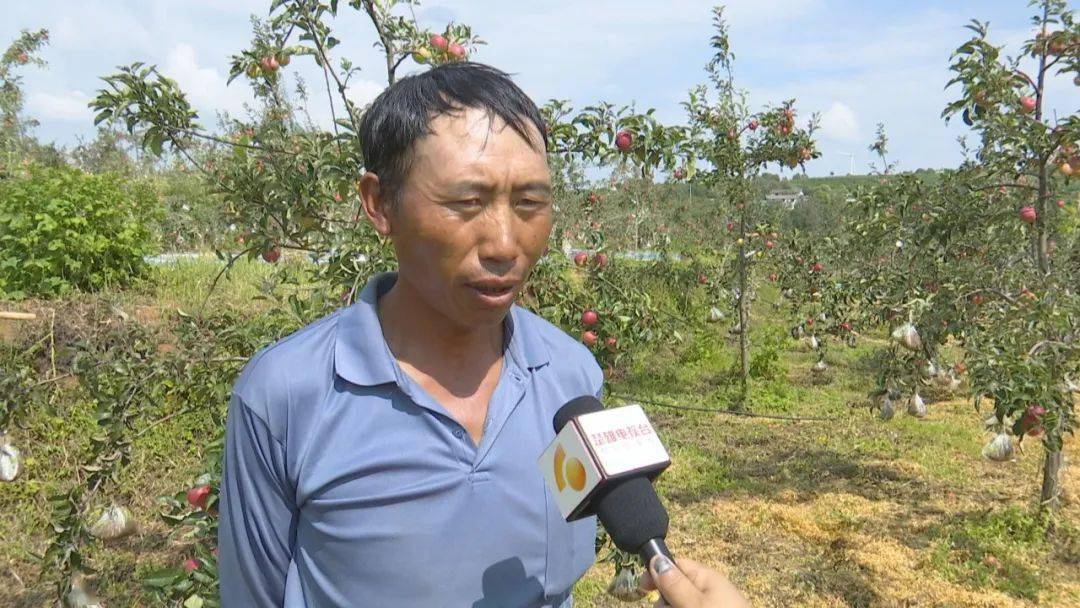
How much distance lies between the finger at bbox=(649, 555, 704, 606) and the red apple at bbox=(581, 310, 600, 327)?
1.83m

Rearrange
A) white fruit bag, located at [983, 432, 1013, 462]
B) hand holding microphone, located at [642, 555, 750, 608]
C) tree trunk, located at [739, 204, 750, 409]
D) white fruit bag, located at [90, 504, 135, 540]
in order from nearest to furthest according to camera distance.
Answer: hand holding microphone, located at [642, 555, 750, 608] → white fruit bag, located at [90, 504, 135, 540] → white fruit bag, located at [983, 432, 1013, 462] → tree trunk, located at [739, 204, 750, 409]

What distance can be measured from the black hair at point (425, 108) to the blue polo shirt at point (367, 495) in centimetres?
25

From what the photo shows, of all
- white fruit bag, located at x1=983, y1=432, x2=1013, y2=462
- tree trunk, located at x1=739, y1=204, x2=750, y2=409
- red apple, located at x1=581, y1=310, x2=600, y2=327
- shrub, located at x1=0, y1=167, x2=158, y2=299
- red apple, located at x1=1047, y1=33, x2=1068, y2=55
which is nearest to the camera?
red apple, located at x1=581, y1=310, x2=600, y2=327

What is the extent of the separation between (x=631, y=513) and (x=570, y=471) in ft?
0.30

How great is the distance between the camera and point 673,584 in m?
0.86

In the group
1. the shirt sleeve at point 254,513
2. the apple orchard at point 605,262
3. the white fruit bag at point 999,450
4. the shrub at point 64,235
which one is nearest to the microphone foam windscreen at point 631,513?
the shirt sleeve at point 254,513

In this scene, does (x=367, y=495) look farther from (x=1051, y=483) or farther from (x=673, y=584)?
(x=1051, y=483)

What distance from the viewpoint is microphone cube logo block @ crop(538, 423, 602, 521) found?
948 mm

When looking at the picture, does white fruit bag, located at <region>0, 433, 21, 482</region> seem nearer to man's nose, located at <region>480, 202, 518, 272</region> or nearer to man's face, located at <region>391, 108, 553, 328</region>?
man's face, located at <region>391, 108, 553, 328</region>

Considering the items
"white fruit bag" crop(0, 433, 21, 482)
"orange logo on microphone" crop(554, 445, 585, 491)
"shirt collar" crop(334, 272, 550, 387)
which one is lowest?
"white fruit bag" crop(0, 433, 21, 482)

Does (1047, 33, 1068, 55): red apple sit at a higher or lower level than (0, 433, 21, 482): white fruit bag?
higher

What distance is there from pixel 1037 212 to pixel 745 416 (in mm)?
3379

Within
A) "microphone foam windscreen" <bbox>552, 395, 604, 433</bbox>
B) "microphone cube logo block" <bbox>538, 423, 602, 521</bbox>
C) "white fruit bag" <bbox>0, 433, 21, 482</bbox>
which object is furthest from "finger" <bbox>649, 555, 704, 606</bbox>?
"white fruit bag" <bbox>0, 433, 21, 482</bbox>

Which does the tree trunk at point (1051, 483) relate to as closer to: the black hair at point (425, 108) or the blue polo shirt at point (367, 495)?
the blue polo shirt at point (367, 495)
